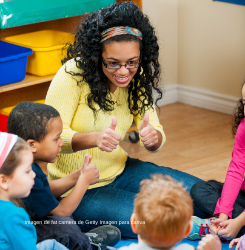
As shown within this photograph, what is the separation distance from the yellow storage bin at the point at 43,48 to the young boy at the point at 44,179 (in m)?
0.96

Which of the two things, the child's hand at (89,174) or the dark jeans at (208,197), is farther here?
the dark jeans at (208,197)

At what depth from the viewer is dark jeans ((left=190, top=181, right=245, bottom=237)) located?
5.09ft

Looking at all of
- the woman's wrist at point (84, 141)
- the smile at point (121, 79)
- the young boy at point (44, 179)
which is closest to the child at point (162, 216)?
the young boy at point (44, 179)

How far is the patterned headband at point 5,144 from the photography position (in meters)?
1.05

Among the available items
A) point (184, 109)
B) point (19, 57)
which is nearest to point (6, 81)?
point (19, 57)

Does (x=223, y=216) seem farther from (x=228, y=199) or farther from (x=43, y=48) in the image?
(x=43, y=48)

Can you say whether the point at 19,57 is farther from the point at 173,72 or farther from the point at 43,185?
the point at 173,72

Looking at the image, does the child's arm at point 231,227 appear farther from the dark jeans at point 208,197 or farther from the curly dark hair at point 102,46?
the curly dark hair at point 102,46

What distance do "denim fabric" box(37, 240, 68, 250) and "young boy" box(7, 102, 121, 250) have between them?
4 centimetres

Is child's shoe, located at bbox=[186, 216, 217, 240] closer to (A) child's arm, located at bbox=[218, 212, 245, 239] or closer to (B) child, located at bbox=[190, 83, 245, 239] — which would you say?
(B) child, located at bbox=[190, 83, 245, 239]

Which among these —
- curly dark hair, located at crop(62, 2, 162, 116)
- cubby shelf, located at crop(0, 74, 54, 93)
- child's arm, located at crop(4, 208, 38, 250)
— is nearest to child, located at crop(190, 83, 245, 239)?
curly dark hair, located at crop(62, 2, 162, 116)

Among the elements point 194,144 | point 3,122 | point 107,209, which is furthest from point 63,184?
point 194,144

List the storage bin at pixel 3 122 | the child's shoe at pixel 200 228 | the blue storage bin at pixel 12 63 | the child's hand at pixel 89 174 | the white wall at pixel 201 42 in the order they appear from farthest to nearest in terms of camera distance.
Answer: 1. the white wall at pixel 201 42
2. the storage bin at pixel 3 122
3. the blue storage bin at pixel 12 63
4. the child's shoe at pixel 200 228
5. the child's hand at pixel 89 174

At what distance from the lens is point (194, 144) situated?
2533 mm
